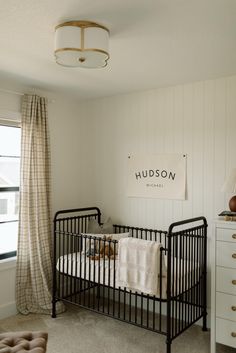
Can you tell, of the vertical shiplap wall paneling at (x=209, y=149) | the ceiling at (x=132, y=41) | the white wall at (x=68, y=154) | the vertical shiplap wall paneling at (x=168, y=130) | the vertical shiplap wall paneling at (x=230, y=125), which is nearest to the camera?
the ceiling at (x=132, y=41)

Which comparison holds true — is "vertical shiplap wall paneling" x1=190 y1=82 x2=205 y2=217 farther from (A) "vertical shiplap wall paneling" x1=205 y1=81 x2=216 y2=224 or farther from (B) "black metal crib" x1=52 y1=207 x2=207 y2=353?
(B) "black metal crib" x1=52 y1=207 x2=207 y2=353

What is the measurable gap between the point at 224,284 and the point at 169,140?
148 cm

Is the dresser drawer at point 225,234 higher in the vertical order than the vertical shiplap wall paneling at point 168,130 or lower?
lower

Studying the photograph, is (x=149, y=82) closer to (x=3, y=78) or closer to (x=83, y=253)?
(x=3, y=78)

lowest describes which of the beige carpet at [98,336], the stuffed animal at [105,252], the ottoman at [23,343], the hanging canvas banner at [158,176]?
the beige carpet at [98,336]

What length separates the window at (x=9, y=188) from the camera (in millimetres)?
3385

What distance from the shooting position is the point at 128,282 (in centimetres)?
268

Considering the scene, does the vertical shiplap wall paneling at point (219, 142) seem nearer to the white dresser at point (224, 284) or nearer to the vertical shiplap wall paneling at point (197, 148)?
the vertical shiplap wall paneling at point (197, 148)

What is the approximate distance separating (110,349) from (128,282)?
1.90ft

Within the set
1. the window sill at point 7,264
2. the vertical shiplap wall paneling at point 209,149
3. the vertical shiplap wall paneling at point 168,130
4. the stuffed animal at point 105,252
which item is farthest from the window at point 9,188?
the vertical shiplap wall paneling at point 209,149

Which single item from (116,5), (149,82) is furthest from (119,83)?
(116,5)

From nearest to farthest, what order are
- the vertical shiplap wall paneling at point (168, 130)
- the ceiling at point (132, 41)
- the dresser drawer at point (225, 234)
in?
the ceiling at point (132, 41)
the dresser drawer at point (225, 234)
the vertical shiplap wall paneling at point (168, 130)

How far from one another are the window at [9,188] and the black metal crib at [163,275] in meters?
0.47

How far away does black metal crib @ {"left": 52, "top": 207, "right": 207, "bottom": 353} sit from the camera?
2602mm
